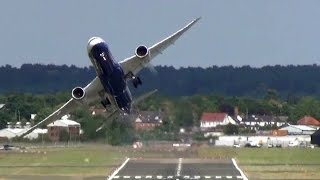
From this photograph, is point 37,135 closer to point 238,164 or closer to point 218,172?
point 238,164

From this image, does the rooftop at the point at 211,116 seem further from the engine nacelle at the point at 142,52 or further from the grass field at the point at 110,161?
the engine nacelle at the point at 142,52

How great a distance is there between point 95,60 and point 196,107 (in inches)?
828

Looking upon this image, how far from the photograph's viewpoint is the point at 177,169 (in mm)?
103188

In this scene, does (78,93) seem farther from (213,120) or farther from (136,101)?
(213,120)

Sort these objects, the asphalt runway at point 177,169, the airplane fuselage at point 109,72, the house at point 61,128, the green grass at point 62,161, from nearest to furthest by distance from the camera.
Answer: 1. the airplane fuselage at point 109,72
2. the asphalt runway at point 177,169
3. the green grass at point 62,161
4. the house at point 61,128

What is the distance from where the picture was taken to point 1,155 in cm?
13425

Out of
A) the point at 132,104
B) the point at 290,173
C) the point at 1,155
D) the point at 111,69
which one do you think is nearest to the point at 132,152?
the point at 1,155

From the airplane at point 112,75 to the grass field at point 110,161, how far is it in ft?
64.3

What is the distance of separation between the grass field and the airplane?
64.3ft

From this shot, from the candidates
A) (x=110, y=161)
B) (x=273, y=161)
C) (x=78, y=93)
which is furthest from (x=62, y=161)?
(x=78, y=93)

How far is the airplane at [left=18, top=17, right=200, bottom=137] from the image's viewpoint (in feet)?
217

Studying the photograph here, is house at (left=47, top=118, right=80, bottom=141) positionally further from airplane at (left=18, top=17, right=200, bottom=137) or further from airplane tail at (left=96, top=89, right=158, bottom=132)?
airplane at (left=18, top=17, right=200, bottom=137)

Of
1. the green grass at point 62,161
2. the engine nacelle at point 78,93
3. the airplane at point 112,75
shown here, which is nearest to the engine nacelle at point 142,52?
the airplane at point 112,75

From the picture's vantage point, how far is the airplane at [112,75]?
217 ft
